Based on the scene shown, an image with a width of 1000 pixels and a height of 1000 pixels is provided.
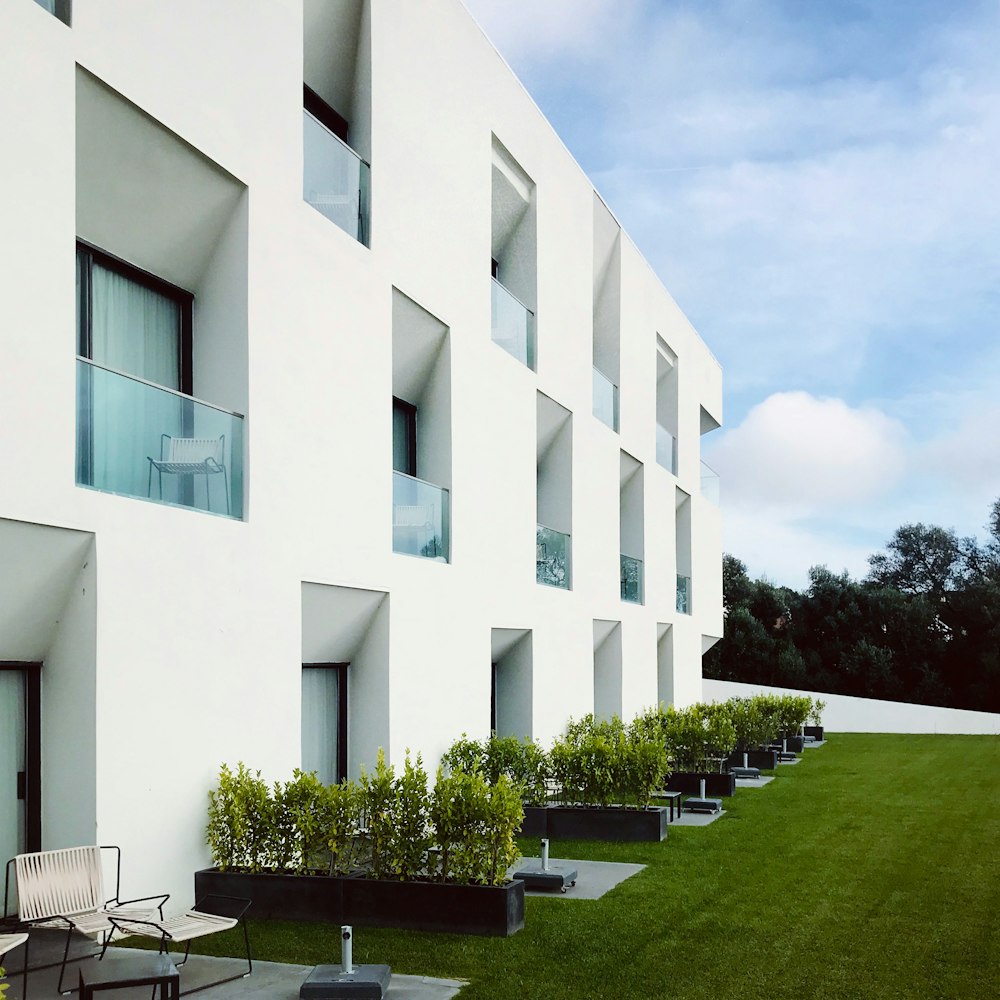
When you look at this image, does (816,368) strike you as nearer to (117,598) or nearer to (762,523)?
(762,523)

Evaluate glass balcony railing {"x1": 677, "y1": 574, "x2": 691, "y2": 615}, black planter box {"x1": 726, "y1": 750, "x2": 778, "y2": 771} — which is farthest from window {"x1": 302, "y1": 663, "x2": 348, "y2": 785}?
glass balcony railing {"x1": 677, "y1": 574, "x2": 691, "y2": 615}

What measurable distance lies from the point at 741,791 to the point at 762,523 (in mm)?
49476

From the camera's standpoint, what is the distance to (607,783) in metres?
13.5

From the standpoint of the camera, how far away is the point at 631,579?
23047 mm

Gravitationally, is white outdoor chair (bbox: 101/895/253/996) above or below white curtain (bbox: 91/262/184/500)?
below

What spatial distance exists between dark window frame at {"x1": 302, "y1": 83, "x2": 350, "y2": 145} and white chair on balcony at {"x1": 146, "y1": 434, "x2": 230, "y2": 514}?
488cm

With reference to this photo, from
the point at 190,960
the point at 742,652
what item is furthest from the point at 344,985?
the point at 742,652

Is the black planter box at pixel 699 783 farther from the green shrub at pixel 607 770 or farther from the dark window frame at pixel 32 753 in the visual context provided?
the dark window frame at pixel 32 753

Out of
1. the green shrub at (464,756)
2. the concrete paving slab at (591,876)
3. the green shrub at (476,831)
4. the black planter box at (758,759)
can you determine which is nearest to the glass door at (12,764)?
the green shrub at (476,831)

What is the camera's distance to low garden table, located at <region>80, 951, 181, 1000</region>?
20.0 ft

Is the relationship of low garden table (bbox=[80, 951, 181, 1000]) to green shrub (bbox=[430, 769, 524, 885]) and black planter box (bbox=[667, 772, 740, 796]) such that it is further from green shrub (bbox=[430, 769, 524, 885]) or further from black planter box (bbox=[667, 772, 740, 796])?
black planter box (bbox=[667, 772, 740, 796])

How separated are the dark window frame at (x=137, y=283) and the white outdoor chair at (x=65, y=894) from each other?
416 cm

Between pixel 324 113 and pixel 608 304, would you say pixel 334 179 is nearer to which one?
pixel 324 113

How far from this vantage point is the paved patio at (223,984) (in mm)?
7184
